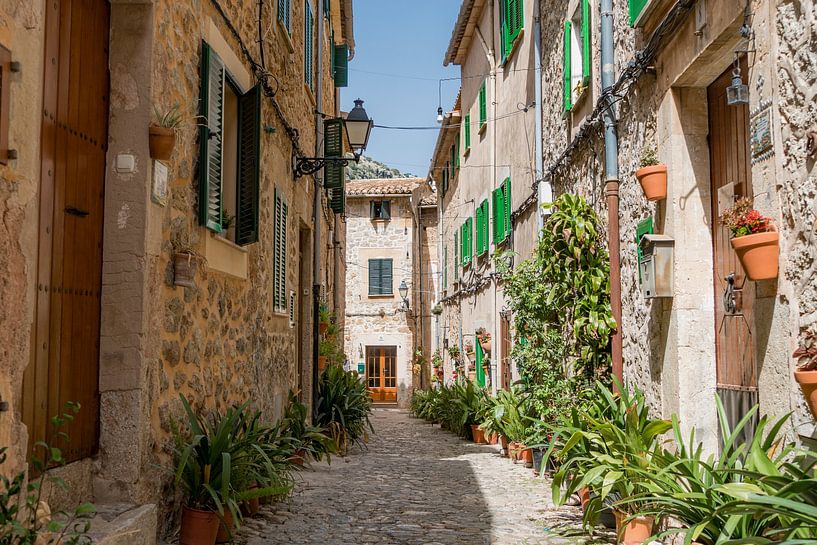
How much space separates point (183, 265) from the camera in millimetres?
4594

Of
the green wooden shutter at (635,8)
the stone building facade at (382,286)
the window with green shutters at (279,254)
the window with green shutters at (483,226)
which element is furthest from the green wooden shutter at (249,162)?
the stone building facade at (382,286)

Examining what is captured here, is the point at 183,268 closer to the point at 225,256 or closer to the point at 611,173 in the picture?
the point at 225,256

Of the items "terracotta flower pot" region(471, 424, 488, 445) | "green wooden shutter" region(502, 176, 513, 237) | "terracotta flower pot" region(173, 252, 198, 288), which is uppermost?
"green wooden shutter" region(502, 176, 513, 237)

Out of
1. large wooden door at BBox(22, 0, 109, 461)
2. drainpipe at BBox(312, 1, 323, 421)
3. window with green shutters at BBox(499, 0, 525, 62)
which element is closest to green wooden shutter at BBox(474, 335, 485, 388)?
drainpipe at BBox(312, 1, 323, 421)

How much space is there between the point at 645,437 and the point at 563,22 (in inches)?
210

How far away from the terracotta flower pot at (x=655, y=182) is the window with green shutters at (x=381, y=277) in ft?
68.7

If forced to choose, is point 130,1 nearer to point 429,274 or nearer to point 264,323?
point 264,323

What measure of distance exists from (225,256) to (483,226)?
912 centimetres

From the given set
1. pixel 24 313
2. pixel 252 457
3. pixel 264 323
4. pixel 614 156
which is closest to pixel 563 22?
pixel 614 156

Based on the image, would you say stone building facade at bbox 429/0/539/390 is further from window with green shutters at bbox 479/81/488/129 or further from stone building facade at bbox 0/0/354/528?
stone building facade at bbox 0/0/354/528

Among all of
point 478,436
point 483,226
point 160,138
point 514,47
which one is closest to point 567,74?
point 514,47

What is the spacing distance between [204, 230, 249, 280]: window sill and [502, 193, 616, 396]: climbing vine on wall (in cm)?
286

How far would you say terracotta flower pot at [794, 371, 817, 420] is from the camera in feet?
10.5

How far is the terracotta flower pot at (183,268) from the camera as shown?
459cm
